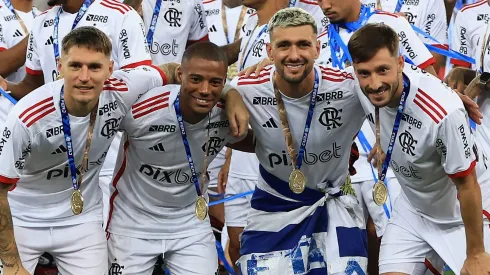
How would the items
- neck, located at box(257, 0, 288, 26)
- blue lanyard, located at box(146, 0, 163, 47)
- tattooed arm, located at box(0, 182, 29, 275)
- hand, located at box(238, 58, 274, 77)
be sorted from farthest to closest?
blue lanyard, located at box(146, 0, 163, 47) → neck, located at box(257, 0, 288, 26) → hand, located at box(238, 58, 274, 77) → tattooed arm, located at box(0, 182, 29, 275)

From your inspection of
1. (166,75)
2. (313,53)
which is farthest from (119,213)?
(313,53)

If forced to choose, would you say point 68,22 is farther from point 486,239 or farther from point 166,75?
point 486,239

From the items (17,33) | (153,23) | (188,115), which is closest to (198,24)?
(153,23)

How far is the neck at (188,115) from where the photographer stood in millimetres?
6887

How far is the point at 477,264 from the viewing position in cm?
635

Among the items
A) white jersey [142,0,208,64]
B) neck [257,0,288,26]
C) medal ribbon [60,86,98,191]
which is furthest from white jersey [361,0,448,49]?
medal ribbon [60,86,98,191]

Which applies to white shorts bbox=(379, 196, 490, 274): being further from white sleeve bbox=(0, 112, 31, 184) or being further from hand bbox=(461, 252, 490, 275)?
white sleeve bbox=(0, 112, 31, 184)

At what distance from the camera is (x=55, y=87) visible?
675cm

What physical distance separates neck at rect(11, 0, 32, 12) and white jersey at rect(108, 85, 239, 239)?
2.98 meters

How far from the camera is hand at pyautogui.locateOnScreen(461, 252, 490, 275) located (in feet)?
20.7

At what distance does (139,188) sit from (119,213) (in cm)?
22

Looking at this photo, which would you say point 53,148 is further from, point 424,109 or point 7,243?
point 424,109

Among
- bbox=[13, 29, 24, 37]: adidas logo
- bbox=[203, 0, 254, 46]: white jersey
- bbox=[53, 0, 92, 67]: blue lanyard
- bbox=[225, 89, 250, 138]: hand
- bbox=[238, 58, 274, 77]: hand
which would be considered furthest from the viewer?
bbox=[203, 0, 254, 46]: white jersey

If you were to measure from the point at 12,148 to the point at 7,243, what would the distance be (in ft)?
1.85
